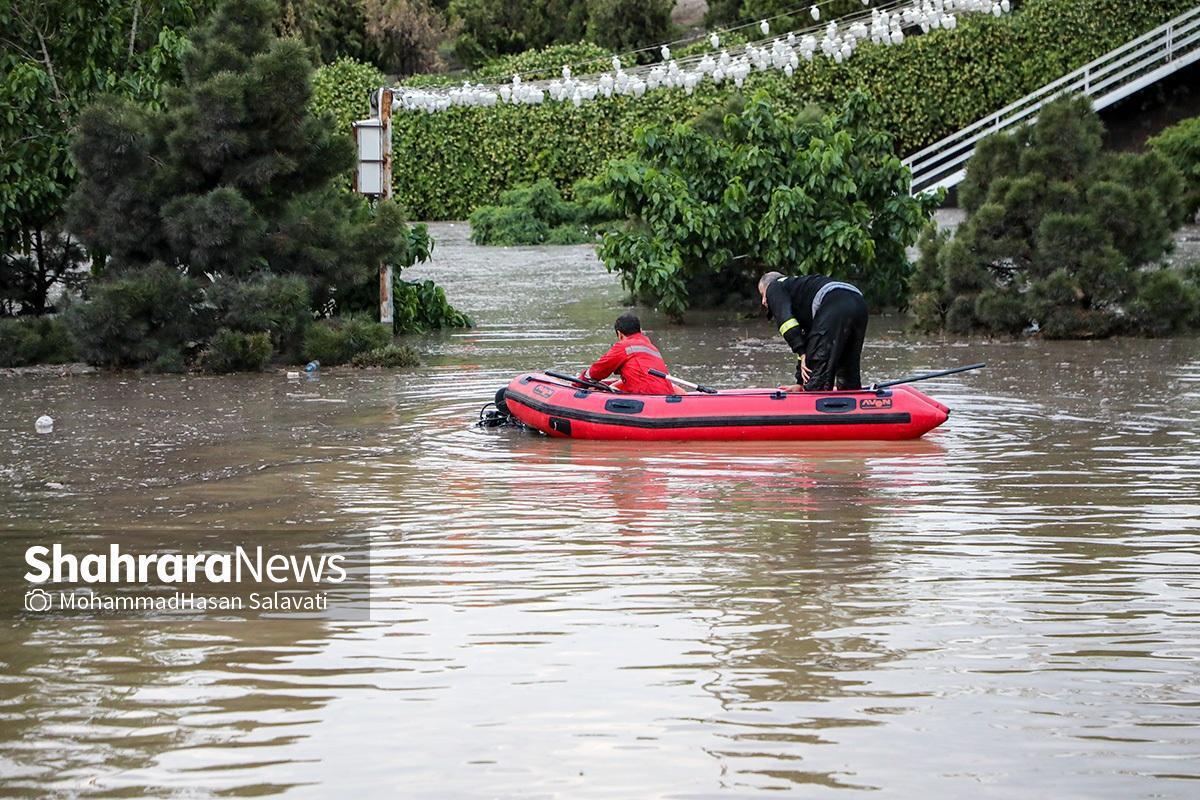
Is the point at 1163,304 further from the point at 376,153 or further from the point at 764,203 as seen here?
the point at 376,153

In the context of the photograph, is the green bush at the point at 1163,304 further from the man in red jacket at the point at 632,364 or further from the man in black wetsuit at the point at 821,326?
the man in red jacket at the point at 632,364

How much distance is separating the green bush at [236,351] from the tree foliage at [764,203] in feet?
18.2

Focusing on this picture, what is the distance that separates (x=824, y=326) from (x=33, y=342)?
887 cm

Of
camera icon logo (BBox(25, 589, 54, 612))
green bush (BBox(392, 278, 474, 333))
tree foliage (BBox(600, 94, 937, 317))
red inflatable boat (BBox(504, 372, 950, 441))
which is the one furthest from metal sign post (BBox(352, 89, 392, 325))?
camera icon logo (BBox(25, 589, 54, 612))

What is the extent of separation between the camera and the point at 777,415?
12086 millimetres

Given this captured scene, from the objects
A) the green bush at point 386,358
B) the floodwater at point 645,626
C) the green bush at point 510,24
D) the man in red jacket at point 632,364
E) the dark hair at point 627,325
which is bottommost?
the floodwater at point 645,626

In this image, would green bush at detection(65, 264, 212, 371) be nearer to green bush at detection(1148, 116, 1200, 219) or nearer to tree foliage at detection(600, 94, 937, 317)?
tree foliage at detection(600, 94, 937, 317)

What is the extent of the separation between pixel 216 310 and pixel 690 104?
1812 cm

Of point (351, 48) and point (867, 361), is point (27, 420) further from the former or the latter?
point (351, 48)

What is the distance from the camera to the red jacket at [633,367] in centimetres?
1292

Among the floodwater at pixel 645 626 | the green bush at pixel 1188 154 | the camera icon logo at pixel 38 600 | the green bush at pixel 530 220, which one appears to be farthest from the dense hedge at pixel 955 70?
the camera icon logo at pixel 38 600

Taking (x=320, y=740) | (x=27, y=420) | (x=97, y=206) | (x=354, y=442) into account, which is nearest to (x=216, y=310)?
(x=97, y=206)

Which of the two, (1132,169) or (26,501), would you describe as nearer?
(26,501)

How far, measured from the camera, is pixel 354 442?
489 inches
